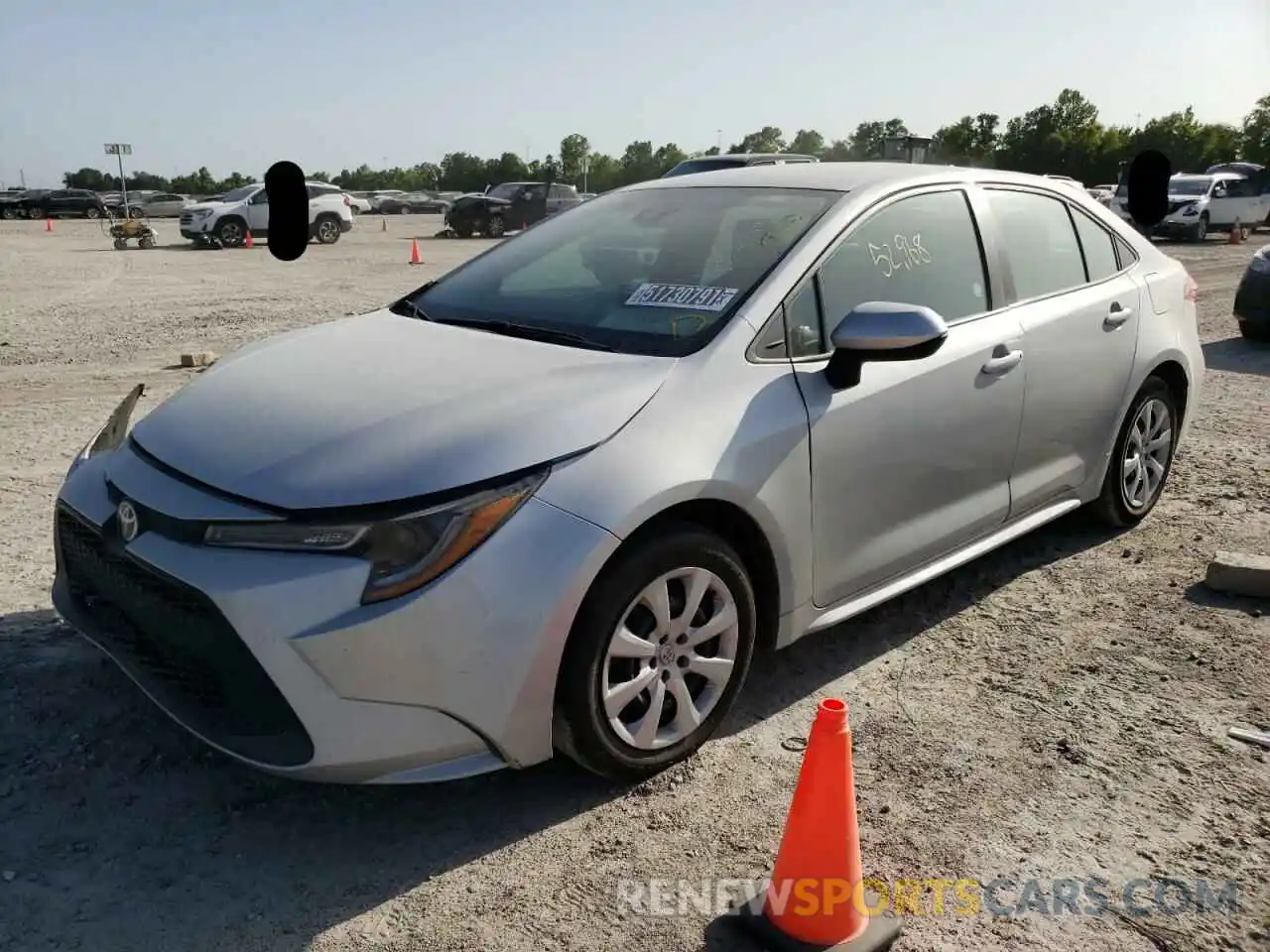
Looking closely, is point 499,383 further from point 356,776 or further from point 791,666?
point 791,666

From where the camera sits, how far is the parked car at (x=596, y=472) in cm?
252

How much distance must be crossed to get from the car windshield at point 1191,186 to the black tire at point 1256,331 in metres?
18.3

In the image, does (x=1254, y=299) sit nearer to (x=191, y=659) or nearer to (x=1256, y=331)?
(x=1256, y=331)

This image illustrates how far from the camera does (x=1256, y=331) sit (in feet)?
34.5

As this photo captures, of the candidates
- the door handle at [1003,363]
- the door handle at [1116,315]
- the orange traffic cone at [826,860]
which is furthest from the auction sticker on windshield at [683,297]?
the door handle at [1116,315]

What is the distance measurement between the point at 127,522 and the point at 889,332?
84.3 inches

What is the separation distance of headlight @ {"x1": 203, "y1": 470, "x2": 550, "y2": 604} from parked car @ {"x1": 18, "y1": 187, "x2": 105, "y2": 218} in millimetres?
51806

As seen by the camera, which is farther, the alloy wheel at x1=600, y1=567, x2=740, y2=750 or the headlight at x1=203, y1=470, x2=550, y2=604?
the alloy wheel at x1=600, y1=567, x2=740, y2=750

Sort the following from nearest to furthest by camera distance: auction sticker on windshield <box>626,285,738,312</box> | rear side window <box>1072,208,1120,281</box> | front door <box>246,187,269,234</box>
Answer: auction sticker on windshield <box>626,285,738,312</box>
rear side window <box>1072,208,1120,281</box>
front door <box>246,187,269,234</box>

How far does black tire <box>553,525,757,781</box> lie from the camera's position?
2703 mm

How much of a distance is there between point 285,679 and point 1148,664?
9.62 ft

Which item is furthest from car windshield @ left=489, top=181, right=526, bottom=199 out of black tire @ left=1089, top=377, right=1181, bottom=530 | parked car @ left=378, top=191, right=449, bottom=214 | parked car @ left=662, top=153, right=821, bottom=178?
parked car @ left=378, top=191, right=449, bottom=214

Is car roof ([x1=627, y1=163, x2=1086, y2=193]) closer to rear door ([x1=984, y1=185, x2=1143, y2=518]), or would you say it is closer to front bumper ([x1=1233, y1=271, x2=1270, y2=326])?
rear door ([x1=984, y1=185, x2=1143, y2=518])

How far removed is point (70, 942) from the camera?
2359 mm
